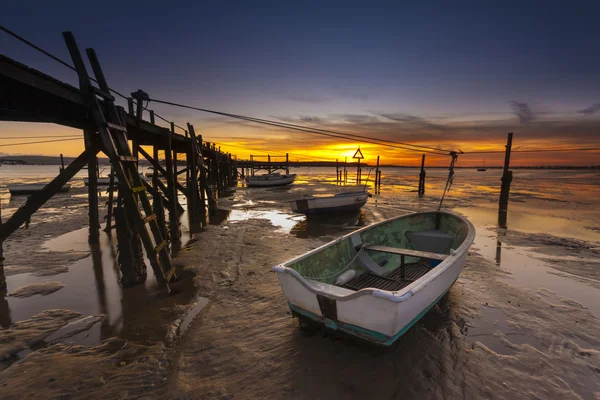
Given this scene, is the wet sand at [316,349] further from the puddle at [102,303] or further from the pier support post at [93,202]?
the pier support post at [93,202]

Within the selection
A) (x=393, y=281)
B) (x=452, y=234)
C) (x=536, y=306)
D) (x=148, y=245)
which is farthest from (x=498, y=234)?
(x=148, y=245)

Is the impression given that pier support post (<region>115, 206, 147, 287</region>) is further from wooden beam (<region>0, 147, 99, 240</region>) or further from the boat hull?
the boat hull

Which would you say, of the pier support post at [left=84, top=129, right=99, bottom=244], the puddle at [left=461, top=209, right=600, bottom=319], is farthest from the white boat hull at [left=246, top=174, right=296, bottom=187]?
the puddle at [left=461, top=209, right=600, bottom=319]

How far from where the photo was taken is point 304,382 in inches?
134

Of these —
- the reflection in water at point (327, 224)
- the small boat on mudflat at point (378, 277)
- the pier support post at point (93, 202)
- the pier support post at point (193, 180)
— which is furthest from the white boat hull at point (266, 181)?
the small boat on mudflat at point (378, 277)

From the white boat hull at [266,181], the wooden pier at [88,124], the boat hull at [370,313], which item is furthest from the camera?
the white boat hull at [266,181]

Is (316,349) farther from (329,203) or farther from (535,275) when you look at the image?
(329,203)

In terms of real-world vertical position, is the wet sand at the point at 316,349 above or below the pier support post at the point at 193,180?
below

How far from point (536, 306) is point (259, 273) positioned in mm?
6073

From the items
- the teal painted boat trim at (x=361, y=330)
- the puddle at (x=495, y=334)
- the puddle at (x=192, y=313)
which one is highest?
the teal painted boat trim at (x=361, y=330)

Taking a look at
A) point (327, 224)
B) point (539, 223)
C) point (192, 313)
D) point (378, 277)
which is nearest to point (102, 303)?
point (192, 313)

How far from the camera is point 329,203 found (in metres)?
14.6

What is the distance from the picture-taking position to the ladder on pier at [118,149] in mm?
4828

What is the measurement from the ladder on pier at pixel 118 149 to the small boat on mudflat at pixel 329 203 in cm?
859
